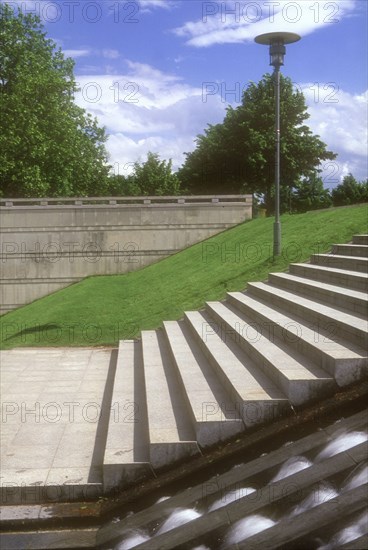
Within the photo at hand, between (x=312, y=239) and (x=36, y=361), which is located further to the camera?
(x=312, y=239)

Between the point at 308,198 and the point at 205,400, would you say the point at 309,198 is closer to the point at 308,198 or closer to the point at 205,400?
the point at 308,198

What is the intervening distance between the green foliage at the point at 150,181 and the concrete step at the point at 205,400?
46092 millimetres

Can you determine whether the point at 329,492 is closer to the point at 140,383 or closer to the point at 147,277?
the point at 140,383

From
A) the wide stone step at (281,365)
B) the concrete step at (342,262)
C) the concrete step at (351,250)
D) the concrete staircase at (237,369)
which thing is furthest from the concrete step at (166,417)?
the concrete step at (351,250)

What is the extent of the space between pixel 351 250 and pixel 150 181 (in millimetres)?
46696

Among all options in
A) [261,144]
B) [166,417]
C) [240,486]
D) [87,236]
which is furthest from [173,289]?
[261,144]

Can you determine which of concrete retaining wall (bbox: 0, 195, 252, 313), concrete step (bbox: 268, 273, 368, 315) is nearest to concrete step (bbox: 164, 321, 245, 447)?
concrete step (bbox: 268, 273, 368, 315)

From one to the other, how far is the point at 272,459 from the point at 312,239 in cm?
1152

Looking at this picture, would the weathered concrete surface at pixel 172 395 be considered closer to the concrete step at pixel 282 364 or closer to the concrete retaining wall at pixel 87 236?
the concrete step at pixel 282 364

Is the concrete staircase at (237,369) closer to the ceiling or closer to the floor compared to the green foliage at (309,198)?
closer to the floor

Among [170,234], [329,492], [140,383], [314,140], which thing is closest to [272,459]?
[329,492]

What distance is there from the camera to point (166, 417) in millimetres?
7105

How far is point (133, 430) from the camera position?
7301 mm

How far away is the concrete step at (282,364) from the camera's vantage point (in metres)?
6.33
